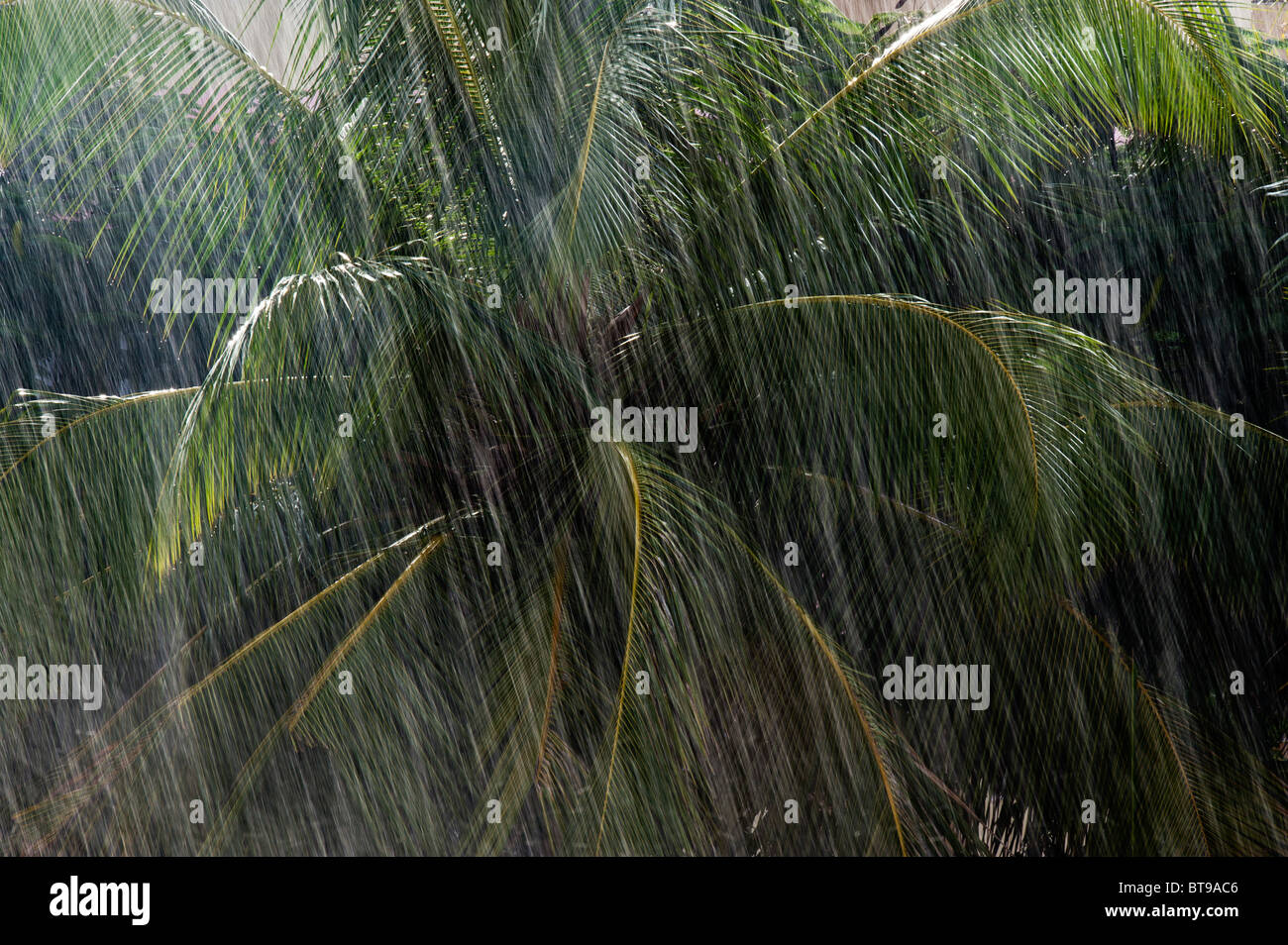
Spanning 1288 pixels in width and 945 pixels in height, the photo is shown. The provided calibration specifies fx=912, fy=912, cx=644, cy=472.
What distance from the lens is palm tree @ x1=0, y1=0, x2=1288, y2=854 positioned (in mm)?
3645

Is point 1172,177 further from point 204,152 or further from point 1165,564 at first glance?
point 204,152

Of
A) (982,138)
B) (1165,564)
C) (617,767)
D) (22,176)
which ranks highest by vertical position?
(22,176)

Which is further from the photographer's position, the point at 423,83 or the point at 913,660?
the point at 913,660

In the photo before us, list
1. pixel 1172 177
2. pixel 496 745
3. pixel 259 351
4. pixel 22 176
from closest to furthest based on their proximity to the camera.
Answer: pixel 259 351 < pixel 496 745 < pixel 1172 177 < pixel 22 176

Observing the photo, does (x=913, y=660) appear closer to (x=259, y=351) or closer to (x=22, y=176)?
(x=259, y=351)

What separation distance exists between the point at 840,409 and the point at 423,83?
91.2 inches

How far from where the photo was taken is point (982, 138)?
155 inches

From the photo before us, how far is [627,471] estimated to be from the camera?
3.80 m

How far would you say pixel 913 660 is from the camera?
4387mm

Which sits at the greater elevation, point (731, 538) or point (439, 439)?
point (439, 439)

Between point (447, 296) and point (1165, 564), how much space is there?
381 cm

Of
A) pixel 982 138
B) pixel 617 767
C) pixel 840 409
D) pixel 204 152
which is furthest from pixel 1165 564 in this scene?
pixel 204 152

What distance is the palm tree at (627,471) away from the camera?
3.64 metres

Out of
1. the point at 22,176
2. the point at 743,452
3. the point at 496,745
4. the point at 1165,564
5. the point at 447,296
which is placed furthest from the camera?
the point at 22,176
